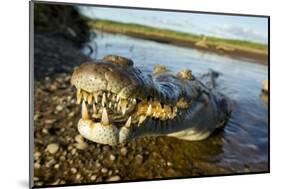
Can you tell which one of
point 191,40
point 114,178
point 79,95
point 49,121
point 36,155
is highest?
point 191,40

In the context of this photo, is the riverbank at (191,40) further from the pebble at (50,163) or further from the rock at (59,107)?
the pebble at (50,163)

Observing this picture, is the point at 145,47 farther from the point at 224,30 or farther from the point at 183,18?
the point at 224,30

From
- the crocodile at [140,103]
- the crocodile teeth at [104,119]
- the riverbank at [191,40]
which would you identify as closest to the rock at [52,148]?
the crocodile at [140,103]

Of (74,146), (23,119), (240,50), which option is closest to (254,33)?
(240,50)

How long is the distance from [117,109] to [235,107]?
0.73 metres

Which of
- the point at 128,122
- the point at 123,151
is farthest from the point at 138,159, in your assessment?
the point at 128,122

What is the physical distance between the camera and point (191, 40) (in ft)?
7.15

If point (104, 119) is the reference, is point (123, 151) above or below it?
below

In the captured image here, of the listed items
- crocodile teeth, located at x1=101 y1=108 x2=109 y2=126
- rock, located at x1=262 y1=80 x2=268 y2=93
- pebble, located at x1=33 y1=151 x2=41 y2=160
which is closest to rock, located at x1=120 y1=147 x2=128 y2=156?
crocodile teeth, located at x1=101 y1=108 x2=109 y2=126

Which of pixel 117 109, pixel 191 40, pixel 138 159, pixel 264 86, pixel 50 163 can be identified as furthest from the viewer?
pixel 264 86

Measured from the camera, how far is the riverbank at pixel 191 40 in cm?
203

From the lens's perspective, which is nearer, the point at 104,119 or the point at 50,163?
the point at 104,119

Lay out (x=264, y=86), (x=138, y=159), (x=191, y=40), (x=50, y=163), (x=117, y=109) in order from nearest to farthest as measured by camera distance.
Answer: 1. (x=117, y=109)
2. (x=50, y=163)
3. (x=138, y=159)
4. (x=191, y=40)
5. (x=264, y=86)

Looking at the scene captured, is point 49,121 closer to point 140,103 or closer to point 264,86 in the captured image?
point 140,103
